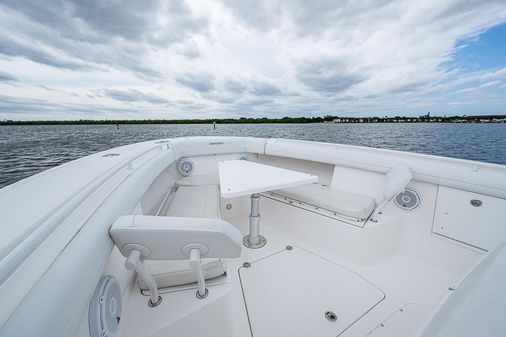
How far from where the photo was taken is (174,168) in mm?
2771

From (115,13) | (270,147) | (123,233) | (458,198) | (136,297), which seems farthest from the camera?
(115,13)

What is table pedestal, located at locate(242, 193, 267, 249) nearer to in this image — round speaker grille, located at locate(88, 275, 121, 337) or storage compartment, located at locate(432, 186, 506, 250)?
round speaker grille, located at locate(88, 275, 121, 337)

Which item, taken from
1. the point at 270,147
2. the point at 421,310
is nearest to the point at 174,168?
the point at 270,147

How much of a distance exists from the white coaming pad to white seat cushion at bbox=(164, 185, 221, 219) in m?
0.60

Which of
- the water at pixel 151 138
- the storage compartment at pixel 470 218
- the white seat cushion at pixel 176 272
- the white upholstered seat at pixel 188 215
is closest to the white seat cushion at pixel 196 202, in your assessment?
the white upholstered seat at pixel 188 215

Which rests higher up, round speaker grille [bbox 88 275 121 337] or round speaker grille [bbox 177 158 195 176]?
round speaker grille [bbox 177 158 195 176]

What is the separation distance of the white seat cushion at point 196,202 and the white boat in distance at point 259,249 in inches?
0.8

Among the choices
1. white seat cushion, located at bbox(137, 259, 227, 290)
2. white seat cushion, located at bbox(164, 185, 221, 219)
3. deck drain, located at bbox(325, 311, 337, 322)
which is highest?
white seat cushion, located at bbox(164, 185, 221, 219)

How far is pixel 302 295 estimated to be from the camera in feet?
5.01

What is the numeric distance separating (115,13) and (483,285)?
5.02 m

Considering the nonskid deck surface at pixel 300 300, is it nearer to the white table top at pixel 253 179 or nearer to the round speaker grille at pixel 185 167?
the white table top at pixel 253 179

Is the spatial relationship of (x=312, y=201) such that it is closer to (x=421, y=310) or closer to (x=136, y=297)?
(x=421, y=310)

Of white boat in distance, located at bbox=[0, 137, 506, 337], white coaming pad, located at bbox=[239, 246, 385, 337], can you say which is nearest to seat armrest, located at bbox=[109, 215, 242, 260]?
white boat in distance, located at bbox=[0, 137, 506, 337]

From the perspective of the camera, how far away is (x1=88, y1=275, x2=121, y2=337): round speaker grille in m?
0.63
